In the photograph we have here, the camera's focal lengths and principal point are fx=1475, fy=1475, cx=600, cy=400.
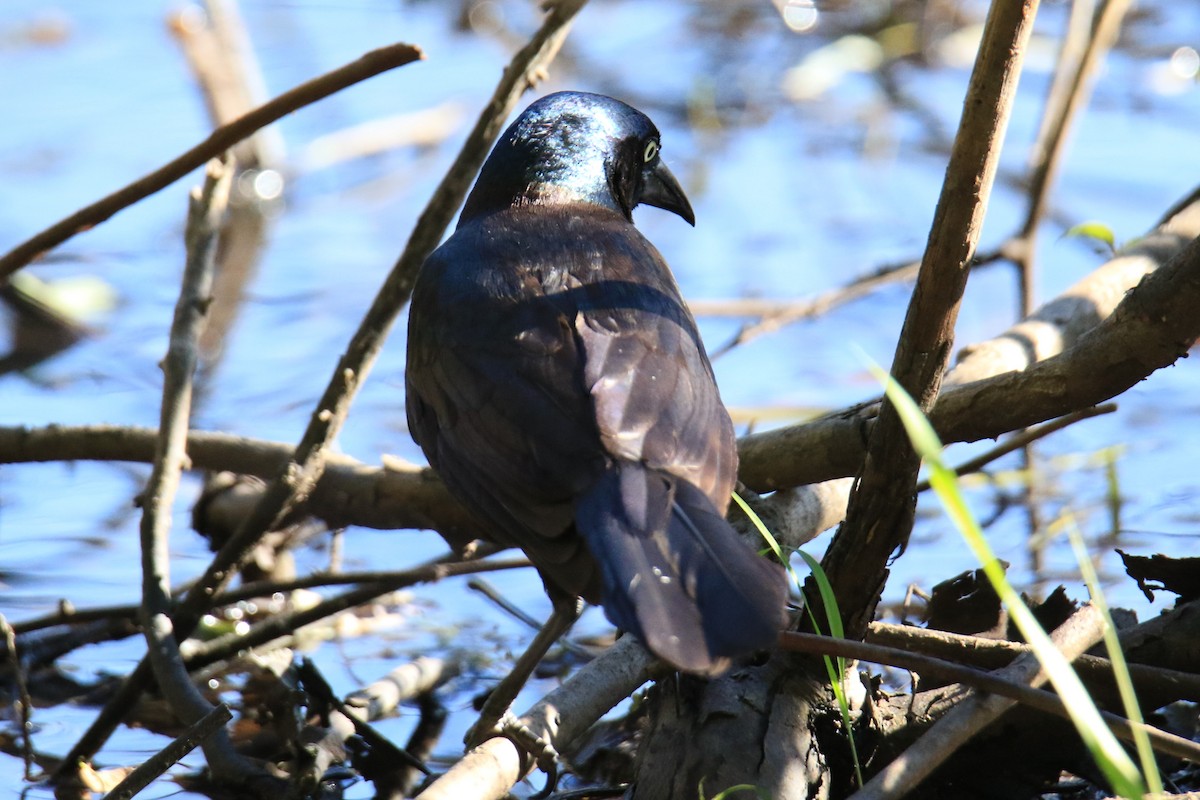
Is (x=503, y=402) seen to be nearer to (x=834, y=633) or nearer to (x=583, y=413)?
(x=583, y=413)

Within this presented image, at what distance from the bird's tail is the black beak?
1753 mm

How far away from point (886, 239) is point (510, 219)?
2906 mm

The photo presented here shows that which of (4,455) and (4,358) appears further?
(4,358)

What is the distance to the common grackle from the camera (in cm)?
221

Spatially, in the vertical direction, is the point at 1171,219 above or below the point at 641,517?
above

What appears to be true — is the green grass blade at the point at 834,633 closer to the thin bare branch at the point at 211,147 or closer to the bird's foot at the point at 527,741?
the bird's foot at the point at 527,741

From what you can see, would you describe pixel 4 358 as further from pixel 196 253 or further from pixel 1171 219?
pixel 1171 219

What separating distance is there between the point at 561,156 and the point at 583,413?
1.27 meters

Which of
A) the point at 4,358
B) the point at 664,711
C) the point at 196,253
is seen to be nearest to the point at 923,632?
the point at 664,711

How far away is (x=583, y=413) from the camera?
8.68 ft

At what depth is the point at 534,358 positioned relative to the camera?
2816mm

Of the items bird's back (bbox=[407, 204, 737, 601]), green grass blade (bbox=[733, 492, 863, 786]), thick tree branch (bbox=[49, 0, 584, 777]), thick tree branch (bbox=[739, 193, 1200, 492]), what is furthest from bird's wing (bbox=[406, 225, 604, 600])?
thick tree branch (bbox=[739, 193, 1200, 492])

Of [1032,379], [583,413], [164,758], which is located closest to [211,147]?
[583,413]

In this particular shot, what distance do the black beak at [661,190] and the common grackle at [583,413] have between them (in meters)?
0.41
